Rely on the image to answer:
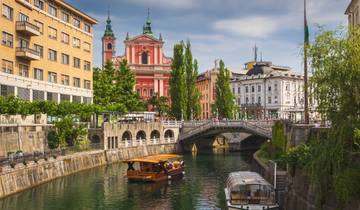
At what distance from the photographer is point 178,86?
337ft

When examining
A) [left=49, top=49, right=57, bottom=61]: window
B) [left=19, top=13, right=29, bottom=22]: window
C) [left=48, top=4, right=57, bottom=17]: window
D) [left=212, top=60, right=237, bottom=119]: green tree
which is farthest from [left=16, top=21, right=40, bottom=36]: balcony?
[left=212, top=60, right=237, bottom=119]: green tree

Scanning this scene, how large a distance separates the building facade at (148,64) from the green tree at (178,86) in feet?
113

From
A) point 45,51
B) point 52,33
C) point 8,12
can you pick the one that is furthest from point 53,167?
point 52,33

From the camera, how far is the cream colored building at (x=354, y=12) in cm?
6056

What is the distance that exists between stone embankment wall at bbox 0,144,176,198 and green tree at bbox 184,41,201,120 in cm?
1973

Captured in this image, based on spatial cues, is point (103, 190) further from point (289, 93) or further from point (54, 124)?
point (289, 93)

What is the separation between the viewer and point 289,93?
475ft

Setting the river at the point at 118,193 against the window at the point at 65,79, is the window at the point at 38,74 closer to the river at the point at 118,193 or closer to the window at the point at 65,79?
the window at the point at 65,79

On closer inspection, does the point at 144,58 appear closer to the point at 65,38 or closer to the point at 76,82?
the point at 76,82

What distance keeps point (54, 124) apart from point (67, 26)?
72.2 ft

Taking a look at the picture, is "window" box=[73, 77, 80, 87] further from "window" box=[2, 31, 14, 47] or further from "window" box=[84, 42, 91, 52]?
"window" box=[2, 31, 14, 47]

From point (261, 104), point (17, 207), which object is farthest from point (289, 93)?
point (17, 207)

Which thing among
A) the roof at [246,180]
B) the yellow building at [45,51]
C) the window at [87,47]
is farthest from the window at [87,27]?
the roof at [246,180]

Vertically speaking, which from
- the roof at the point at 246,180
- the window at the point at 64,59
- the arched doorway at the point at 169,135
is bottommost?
the roof at the point at 246,180
